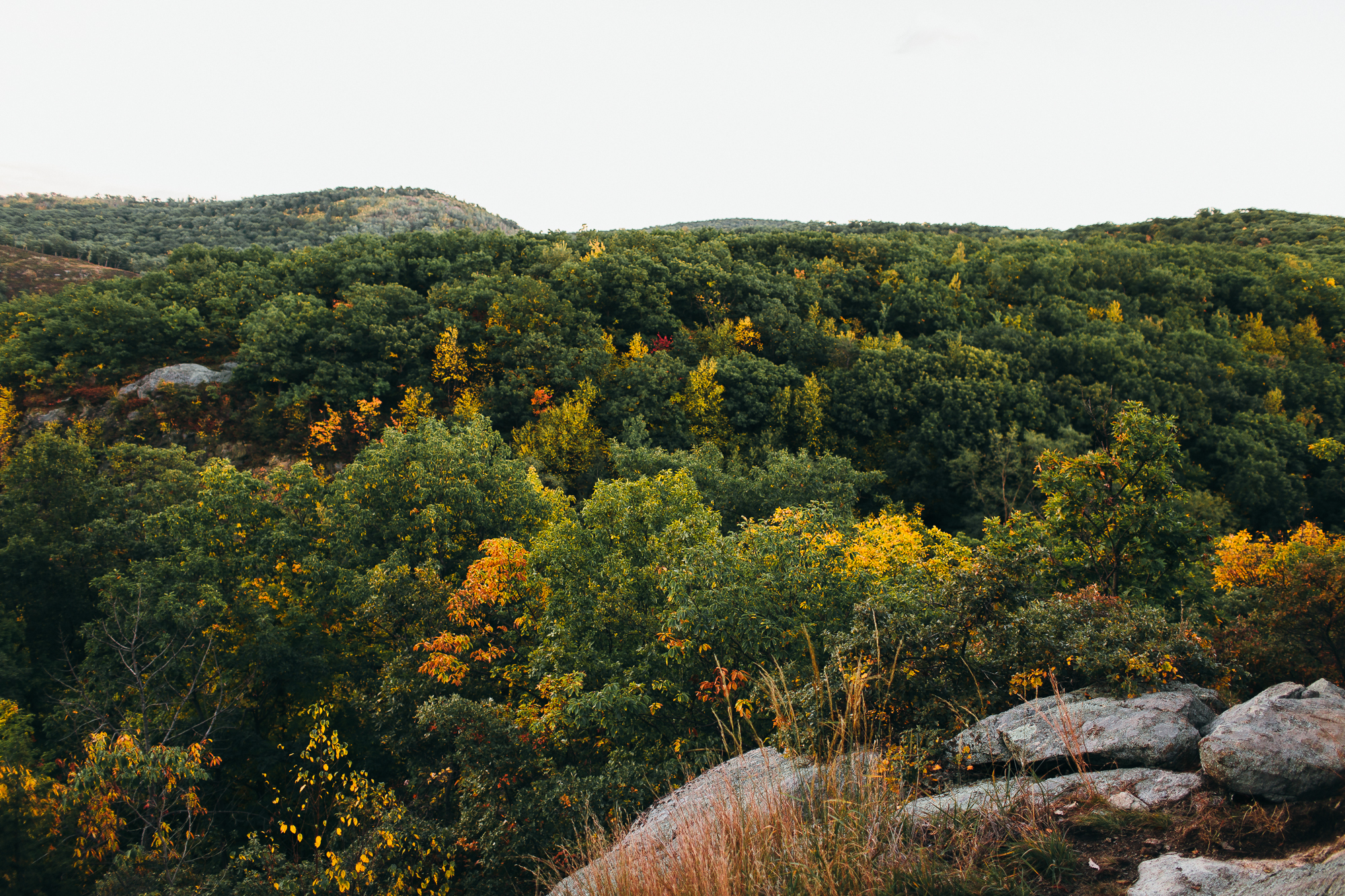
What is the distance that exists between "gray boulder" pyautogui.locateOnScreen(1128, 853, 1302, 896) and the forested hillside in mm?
1492

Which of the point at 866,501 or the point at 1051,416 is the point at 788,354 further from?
the point at 1051,416

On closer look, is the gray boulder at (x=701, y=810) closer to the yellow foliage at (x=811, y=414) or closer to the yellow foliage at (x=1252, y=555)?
the yellow foliage at (x=1252, y=555)

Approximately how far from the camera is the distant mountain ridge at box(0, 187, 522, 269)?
77875 mm

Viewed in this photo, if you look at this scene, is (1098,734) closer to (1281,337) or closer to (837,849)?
(837,849)

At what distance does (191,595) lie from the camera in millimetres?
17141

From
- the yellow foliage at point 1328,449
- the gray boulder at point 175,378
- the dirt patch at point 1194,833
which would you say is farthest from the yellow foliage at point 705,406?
the yellow foliage at point 1328,449

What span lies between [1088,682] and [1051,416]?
128 ft

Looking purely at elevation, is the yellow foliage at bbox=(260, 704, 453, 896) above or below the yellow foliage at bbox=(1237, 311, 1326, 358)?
below

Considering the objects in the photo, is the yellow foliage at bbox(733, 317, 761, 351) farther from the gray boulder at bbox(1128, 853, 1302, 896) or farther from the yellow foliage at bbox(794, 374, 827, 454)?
the gray boulder at bbox(1128, 853, 1302, 896)

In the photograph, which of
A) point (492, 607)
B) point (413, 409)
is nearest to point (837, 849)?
point (492, 607)

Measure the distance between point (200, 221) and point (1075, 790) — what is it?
405 feet

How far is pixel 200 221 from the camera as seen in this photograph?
3708 inches

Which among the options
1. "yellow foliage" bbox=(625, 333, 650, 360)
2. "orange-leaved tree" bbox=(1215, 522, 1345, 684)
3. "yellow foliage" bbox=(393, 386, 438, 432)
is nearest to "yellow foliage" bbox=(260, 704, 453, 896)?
"orange-leaved tree" bbox=(1215, 522, 1345, 684)

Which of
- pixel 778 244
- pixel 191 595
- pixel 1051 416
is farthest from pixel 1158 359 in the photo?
pixel 191 595
